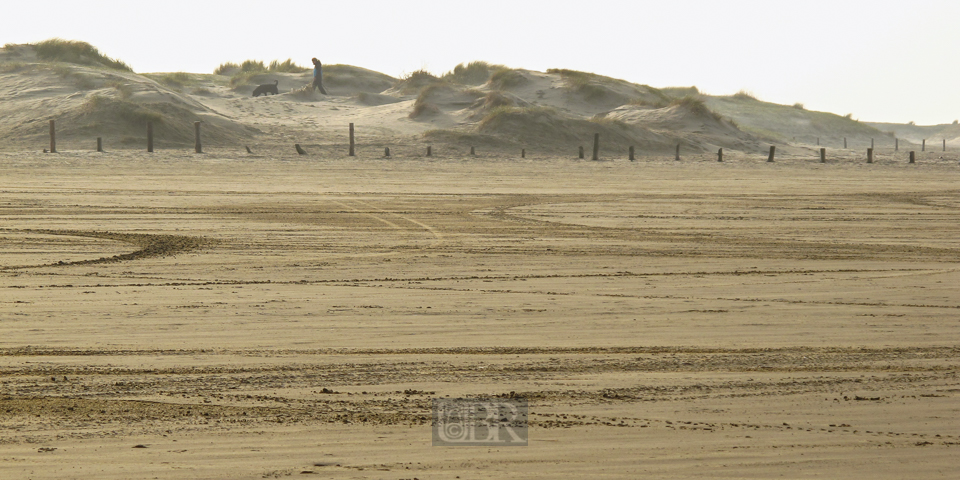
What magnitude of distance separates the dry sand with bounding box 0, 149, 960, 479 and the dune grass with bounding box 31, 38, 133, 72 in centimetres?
3942

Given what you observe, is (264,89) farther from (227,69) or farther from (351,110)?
(227,69)

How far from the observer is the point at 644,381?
4.75 m

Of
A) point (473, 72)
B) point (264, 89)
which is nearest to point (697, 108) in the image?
point (473, 72)

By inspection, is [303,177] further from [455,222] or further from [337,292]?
[337,292]

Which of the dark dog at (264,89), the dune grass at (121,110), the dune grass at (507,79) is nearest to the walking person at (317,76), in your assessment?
the dark dog at (264,89)

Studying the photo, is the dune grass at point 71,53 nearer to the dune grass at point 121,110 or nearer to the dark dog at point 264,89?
the dark dog at point 264,89

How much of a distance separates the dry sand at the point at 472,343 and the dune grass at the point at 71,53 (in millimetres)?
39417

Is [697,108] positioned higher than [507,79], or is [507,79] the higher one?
[507,79]

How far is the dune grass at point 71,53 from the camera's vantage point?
4878cm

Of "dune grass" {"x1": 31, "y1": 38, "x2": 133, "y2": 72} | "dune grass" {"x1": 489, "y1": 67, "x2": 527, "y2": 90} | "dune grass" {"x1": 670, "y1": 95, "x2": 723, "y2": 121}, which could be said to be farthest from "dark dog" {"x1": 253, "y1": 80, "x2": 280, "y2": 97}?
"dune grass" {"x1": 670, "y1": 95, "x2": 723, "y2": 121}

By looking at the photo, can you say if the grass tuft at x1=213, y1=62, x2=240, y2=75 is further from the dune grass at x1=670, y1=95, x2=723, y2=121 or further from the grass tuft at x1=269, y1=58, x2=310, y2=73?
the dune grass at x1=670, y1=95, x2=723, y2=121

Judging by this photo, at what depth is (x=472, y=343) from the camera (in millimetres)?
5508

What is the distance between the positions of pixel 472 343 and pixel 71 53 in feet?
161

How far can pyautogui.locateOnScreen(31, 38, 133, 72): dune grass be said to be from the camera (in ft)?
160
